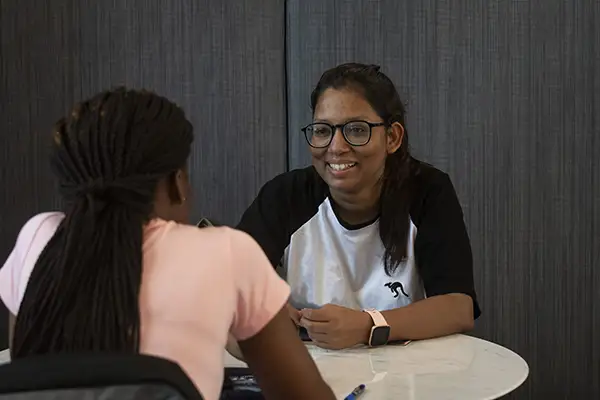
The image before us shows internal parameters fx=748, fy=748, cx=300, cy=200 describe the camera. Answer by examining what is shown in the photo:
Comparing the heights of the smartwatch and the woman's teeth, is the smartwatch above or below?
below

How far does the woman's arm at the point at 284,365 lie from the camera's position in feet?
3.15

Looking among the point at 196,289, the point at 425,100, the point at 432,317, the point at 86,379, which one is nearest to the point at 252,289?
the point at 196,289

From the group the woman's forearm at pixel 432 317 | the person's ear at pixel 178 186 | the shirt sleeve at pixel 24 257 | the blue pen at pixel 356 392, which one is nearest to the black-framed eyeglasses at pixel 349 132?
the woman's forearm at pixel 432 317

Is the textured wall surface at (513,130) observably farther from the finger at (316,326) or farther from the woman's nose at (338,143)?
the finger at (316,326)

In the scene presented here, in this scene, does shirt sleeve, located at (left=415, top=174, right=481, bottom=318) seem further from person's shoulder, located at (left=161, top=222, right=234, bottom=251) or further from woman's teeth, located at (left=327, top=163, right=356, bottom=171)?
person's shoulder, located at (left=161, top=222, right=234, bottom=251)

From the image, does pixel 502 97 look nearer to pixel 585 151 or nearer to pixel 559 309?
pixel 585 151

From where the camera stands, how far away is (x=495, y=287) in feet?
8.58

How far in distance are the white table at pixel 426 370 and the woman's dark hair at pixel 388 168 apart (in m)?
0.30

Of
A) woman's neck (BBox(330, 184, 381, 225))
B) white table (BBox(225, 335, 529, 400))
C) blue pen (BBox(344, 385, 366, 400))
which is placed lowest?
white table (BBox(225, 335, 529, 400))

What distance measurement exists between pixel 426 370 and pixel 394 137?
2.35 feet

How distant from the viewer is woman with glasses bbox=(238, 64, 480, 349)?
5.68 feet

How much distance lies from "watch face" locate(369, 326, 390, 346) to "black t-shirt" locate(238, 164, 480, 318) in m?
0.25

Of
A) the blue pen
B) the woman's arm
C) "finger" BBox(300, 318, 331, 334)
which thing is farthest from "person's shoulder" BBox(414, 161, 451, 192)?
the woman's arm

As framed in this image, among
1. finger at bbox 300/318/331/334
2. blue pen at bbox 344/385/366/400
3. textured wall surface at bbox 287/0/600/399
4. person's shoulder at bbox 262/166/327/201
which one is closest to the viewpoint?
blue pen at bbox 344/385/366/400
